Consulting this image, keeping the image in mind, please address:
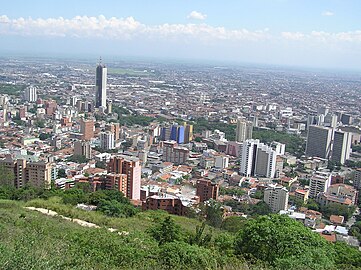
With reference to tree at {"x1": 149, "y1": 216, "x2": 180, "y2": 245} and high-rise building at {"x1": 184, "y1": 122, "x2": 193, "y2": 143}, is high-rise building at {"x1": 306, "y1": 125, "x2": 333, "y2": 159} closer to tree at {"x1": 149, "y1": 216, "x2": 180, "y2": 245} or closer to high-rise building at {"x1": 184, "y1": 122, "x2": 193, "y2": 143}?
high-rise building at {"x1": 184, "y1": 122, "x2": 193, "y2": 143}

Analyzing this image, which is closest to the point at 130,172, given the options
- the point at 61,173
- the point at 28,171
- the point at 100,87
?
the point at 28,171

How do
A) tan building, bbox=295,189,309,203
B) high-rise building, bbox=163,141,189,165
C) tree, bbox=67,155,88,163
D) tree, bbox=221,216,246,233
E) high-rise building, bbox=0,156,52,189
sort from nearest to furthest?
1. tree, bbox=221,216,246,233
2. high-rise building, bbox=0,156,52,189
3. tan building, bbox=295,189,309,203
4. tree, bbox=67,155,88,163
5. high-rise building, bbox=163,141,189,165

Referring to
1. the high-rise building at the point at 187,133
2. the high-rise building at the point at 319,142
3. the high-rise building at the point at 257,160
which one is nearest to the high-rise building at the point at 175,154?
the high-rise building at the point at 257,160

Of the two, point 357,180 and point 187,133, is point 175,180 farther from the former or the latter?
point 187,133

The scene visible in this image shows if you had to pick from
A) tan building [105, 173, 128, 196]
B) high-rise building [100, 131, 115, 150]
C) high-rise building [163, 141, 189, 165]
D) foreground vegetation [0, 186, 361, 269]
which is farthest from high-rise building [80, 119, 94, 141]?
foreground vegetation [0, 186, 361, 269]

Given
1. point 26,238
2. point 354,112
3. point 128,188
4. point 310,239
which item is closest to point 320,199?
point 128,188

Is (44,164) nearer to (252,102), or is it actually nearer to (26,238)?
(26,238)
